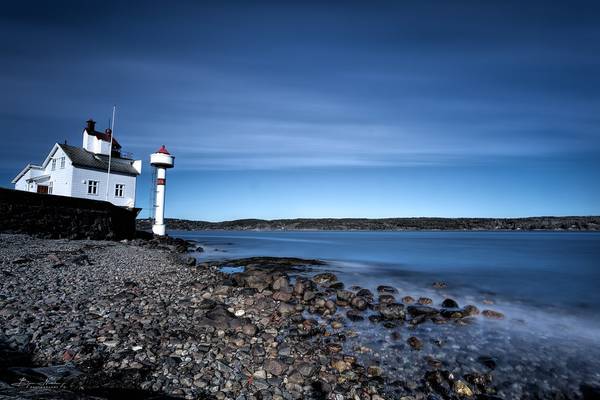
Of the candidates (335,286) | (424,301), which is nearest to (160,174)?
(335,286)

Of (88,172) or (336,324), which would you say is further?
(88,172)

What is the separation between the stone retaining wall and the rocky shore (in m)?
12.2

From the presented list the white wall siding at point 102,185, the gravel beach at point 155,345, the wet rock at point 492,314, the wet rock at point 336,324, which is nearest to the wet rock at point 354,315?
the wet rock at point 336,324

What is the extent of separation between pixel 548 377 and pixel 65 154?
34.9 meters

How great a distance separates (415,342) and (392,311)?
2558 mm

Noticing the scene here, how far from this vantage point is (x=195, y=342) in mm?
7066

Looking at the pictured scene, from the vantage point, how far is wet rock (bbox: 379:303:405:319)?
1087cm

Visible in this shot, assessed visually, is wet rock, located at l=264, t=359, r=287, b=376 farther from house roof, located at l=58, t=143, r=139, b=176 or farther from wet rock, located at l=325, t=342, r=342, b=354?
house roof, located at l=58, t=143, r=139, b=176

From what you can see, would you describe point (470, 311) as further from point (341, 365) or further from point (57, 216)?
point (57, 216)

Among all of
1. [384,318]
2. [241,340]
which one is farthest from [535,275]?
[241,340]

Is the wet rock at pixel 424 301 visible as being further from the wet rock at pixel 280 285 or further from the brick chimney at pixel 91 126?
the brick chimney at pixel 91 126

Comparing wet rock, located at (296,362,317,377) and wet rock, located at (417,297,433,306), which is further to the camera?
wet rock, located at (417,297,433,306)

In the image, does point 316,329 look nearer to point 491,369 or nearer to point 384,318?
point 384,318

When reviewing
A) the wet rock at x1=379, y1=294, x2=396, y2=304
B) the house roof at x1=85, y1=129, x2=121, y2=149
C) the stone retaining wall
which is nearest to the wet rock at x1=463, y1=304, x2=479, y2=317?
the wet rock at x1=379, y1=294, x2=396, y2=304
